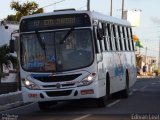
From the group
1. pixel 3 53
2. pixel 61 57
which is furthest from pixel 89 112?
pixel 3 53

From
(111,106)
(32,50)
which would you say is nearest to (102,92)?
(111,106)

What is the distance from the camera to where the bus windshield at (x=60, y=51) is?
18484 millimetres

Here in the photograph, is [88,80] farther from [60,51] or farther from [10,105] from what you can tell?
[10,105]

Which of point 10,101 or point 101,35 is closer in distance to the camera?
point 101,35

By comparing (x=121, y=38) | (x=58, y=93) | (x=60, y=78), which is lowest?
(x=58, y=93)

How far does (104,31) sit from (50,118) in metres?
4.81

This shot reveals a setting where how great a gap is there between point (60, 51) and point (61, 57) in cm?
20

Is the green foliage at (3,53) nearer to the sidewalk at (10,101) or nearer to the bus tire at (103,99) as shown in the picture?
the sidewalk at (10,101)

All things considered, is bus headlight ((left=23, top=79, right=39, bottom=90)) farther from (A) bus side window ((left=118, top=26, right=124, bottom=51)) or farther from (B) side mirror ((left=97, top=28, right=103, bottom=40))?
(A) bus side window ((left=118, top=26, right=124, bottom=51))

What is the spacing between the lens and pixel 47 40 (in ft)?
61.4

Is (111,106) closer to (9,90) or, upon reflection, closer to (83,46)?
(83,46)

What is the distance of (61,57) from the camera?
18.5 metres

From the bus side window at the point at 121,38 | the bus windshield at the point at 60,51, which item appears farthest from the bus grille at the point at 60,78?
the bus side window at the point at 121,38

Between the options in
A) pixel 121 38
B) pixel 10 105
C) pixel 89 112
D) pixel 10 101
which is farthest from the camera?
pixel 121 38
